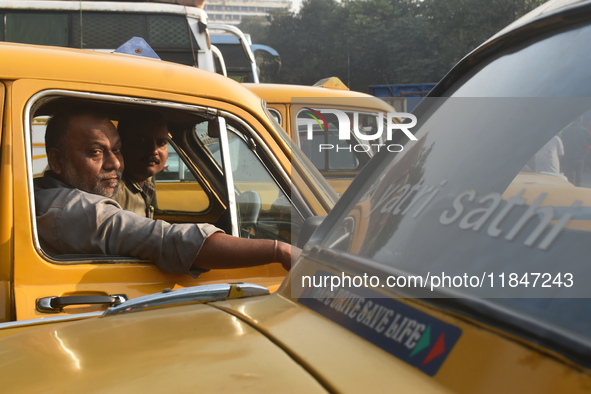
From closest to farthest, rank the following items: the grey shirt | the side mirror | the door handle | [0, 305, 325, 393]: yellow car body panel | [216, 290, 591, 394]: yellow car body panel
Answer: [216, 290, 591, 394]: yellow car body panel → [0, 305, 325, 393]: yellow car body panel → the side mirror → the door handle → the grey shirt

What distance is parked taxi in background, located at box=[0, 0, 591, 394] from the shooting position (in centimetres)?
95

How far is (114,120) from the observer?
3.10 meters

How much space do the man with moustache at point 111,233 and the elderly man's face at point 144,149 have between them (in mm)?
495

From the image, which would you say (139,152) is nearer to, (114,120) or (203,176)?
(114,120)

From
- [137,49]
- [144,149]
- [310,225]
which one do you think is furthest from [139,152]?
[310,225]

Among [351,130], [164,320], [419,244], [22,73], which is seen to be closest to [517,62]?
[419,244]

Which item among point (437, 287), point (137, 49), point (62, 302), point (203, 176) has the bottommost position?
point (62, 302)

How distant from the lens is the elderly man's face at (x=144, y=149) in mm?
3227

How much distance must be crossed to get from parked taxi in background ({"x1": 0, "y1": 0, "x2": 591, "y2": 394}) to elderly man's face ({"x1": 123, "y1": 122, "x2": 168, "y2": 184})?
5.74 feet

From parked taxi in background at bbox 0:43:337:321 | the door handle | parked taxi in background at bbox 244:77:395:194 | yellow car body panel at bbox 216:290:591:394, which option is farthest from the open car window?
parked taxi in background at bbox 244:77:395:194

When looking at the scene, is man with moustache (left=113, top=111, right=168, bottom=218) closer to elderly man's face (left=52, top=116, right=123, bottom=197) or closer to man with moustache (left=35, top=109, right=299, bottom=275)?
elderly man's face (left=52, top=116, right=123, bottom=197)

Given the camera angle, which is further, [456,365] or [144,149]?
[144,149]

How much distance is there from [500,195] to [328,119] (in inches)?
186

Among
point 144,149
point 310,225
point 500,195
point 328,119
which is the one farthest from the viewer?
point 328,119
